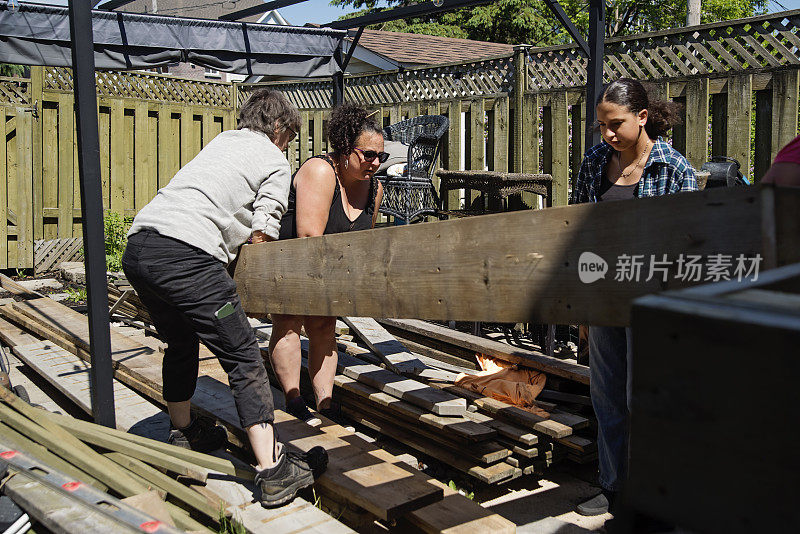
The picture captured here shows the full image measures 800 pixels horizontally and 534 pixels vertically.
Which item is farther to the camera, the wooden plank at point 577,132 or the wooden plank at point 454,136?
the wooden plank at point 454,136

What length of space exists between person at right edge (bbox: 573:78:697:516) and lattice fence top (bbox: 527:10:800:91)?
3871 mm

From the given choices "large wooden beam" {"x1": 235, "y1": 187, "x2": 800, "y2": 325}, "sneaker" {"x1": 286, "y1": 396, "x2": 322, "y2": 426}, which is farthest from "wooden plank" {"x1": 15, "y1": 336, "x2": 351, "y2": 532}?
"large wooden beam" {"x1": 235, "y1": 187, "x2": 800, "y2": 325}

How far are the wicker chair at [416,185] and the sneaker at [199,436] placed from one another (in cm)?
385

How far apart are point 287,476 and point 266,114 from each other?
1.61 metres

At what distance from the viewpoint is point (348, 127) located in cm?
367

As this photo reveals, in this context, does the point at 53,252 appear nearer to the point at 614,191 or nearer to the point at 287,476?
the point at 287,476

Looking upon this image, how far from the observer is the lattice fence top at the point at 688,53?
635 centimetres

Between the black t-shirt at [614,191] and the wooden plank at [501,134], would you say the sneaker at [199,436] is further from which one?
the wooden plank at [501,134]

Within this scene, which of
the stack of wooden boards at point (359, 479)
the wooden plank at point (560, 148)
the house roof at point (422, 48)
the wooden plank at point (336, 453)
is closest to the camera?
the stack of wooden boards at point (359, 479)

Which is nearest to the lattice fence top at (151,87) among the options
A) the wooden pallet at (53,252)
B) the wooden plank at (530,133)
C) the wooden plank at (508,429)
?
the wooden pallet at (53,252)

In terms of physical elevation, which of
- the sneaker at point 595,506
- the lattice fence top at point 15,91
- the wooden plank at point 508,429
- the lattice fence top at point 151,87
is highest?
the lattice fence top at point 151,87

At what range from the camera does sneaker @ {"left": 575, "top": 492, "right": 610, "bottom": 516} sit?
3207mm

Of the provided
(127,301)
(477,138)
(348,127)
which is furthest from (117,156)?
(348,127)

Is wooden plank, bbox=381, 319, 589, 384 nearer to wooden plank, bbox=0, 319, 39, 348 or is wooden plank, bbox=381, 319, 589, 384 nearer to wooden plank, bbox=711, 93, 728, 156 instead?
wooden plank, bbox=711, 93, 728, 156
